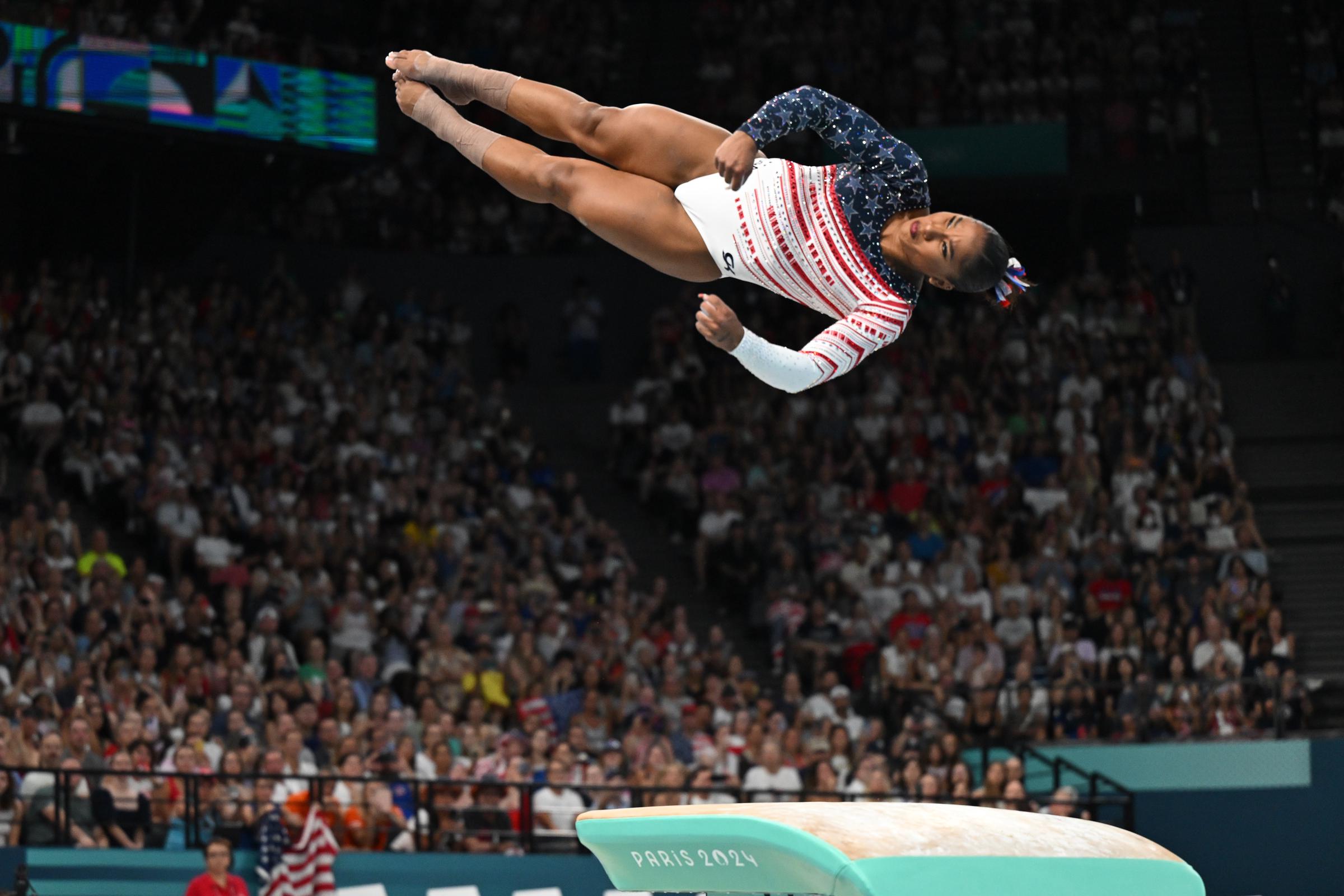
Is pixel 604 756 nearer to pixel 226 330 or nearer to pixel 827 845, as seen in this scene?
pixel 226 330

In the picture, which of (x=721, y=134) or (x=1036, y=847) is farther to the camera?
(x=721, y=134)

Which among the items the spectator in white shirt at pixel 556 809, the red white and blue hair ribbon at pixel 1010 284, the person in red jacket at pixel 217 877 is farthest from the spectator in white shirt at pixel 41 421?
the red white and blue hair ribbon at pixel 1010 284

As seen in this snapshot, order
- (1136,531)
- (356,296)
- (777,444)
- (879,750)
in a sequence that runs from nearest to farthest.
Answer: (879,750) < (1136,531) < (777,444) < (356,296)

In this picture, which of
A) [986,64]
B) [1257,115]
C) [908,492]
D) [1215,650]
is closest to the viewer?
[1215,650]

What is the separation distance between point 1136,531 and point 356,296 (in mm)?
9156

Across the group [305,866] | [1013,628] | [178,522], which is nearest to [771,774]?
[1013,628]

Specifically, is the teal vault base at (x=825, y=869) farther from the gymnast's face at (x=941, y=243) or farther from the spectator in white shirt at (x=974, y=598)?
the spectator in white shirt at (x=974, y=598)

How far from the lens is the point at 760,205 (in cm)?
648

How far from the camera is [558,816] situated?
13.1 metres

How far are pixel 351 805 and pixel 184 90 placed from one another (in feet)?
24.0

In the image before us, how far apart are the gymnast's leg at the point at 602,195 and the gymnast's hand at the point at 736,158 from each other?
645 mm

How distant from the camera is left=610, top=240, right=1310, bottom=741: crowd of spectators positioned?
15.5 m

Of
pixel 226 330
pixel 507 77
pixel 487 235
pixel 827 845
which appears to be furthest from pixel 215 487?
pixel 827 845

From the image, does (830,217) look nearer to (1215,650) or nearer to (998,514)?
(1215,650)
